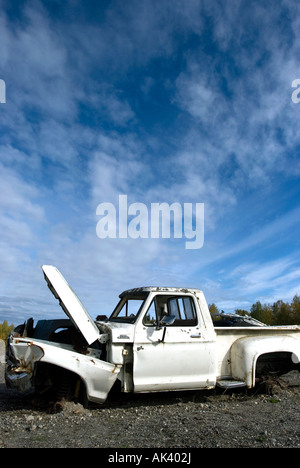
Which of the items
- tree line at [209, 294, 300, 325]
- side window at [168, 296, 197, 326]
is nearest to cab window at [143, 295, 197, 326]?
side window at [168, 296, 197, 326]

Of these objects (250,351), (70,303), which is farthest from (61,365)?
(250,351)

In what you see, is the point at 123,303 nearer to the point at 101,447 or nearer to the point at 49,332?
the point at 49,332

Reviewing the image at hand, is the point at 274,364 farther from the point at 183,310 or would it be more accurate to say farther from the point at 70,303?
the point at 70,303

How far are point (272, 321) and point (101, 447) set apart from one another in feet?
161

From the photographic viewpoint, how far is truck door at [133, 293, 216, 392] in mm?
6047

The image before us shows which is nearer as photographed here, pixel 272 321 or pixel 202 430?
pixel 202 430

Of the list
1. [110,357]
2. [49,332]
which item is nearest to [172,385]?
[110,357]

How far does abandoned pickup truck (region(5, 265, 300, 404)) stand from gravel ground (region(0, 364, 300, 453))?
1.16ft

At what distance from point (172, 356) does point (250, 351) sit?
1.49m

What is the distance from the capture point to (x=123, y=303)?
7.69 meters

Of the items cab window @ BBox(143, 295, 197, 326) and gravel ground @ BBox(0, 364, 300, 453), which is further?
cab window @ BBox(143, 295, 197, 326)

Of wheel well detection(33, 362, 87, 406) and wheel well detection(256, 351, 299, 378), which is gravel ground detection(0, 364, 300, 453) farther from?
wheel well detection(256, 351, 299, 378)

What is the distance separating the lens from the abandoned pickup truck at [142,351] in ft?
18.8
